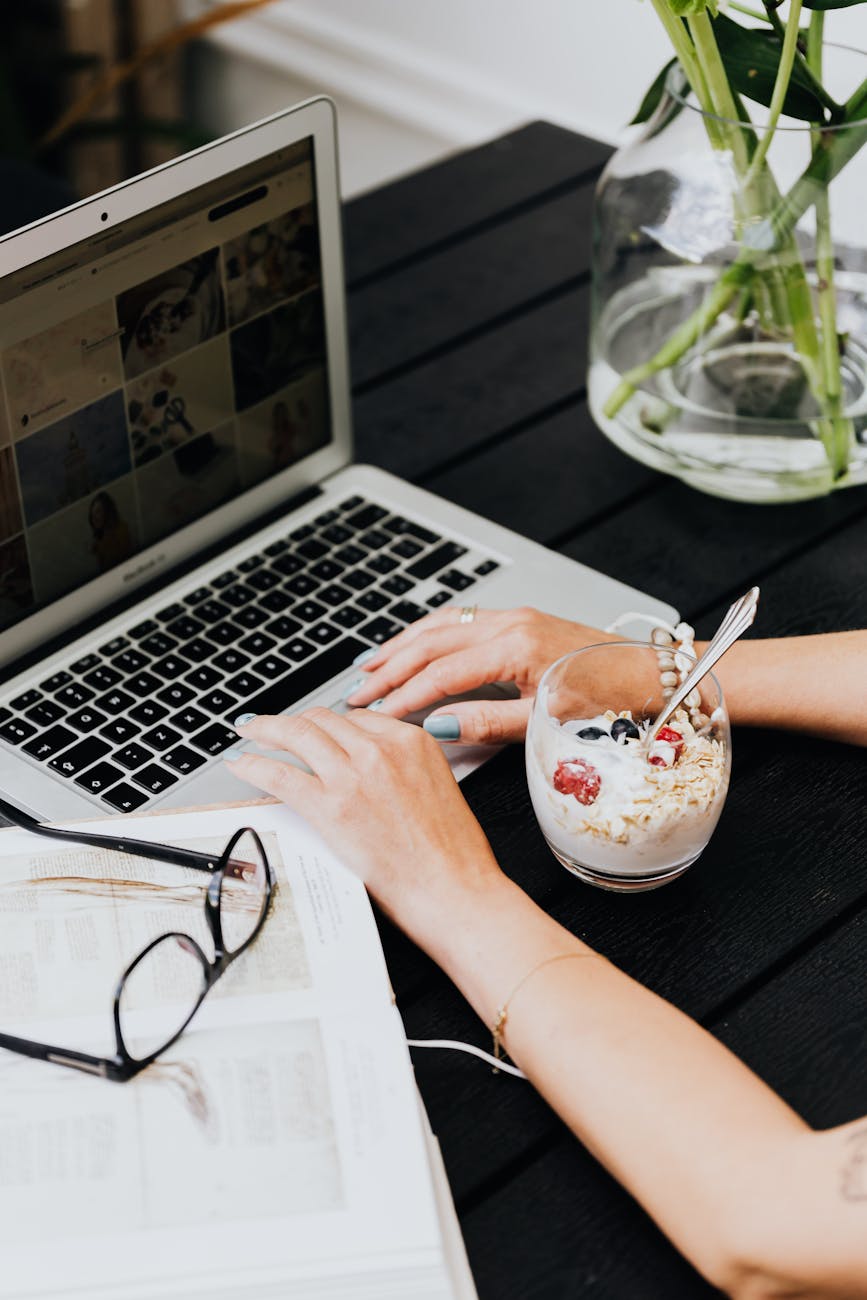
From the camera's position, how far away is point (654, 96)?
3.68 ft

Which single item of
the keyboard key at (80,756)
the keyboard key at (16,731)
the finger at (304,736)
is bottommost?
the keyboard key at (16,731)

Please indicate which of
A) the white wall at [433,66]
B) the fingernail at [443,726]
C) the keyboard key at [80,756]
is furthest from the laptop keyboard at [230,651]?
the white wall at [433,66]

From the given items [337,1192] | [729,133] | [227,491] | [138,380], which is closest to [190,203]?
[138,380]

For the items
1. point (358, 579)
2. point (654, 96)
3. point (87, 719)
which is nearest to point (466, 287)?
point (654, 96)

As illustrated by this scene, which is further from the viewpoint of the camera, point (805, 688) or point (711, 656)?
point (805, 688)

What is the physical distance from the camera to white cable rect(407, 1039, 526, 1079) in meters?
0.77

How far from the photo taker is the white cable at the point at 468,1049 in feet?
2.53

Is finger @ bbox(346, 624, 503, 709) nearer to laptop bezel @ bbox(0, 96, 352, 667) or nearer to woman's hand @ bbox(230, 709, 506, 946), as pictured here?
woman's hand @ bbox(230, 709, 506, 946)

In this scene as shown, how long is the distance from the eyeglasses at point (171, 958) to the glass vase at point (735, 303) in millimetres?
526

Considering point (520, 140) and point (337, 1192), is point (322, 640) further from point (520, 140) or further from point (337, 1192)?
point (520, 140)

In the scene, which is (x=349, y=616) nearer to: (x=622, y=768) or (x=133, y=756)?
(x=133, y=756)

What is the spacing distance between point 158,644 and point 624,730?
36cm

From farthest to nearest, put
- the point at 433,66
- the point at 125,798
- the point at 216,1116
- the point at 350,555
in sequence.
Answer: the point at 433,66
the point at 350,555
the point at 125,798
the point at 216,1116

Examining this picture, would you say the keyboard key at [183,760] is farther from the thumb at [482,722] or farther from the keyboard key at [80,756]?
the thumb at [482,722]
